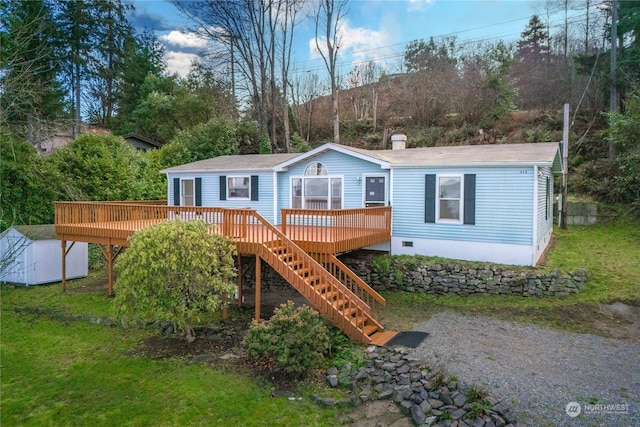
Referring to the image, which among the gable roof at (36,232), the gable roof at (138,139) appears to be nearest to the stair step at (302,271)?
the gable roof at (36,232)

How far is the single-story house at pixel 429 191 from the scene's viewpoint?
1015 centimetres

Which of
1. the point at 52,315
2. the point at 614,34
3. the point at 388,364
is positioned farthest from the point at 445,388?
the point at 614,34

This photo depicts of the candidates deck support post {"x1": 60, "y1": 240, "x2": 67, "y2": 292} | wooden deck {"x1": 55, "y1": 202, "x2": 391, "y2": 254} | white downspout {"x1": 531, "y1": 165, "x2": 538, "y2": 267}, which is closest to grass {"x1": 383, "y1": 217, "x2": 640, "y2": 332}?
white downspout {"x1": 531, "y1": 165, "x2": 538, "y2": 267}

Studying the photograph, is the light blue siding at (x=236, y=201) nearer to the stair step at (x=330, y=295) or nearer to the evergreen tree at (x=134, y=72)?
the stair step at (x=330, y=295)

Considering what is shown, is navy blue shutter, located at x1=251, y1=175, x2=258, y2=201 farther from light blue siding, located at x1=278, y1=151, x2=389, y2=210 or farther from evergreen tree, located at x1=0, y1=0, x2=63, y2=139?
evergreen tree, located at x1=0, y1=0, x2=63, y2=139

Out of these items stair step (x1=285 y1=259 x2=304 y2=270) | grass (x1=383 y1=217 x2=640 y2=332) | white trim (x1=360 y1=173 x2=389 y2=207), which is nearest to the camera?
stair step (x1=285 y1=259 x2=304 y2=270)

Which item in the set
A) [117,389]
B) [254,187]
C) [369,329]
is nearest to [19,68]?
[254,187]

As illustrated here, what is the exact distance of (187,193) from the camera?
1545 centimetres

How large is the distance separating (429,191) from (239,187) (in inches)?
267

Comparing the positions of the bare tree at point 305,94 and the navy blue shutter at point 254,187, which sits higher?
the bare tree at point 305,94

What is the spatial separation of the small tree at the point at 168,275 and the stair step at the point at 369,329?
2.88 m

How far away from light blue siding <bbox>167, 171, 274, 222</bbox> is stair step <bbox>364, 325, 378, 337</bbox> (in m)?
6.40

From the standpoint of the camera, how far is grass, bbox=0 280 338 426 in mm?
5410

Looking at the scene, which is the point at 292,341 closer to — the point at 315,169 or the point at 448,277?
the point at 448,277
